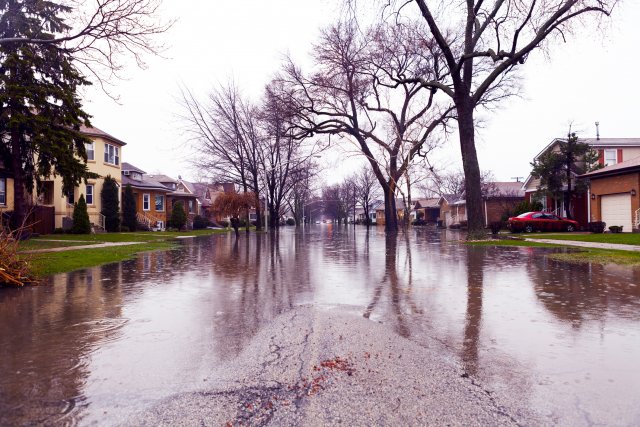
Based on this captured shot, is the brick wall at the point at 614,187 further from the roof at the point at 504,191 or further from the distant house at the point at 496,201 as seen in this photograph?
the roof at the point at 504,191

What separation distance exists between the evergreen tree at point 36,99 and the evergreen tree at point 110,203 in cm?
1279

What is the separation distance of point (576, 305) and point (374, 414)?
480 centimetres

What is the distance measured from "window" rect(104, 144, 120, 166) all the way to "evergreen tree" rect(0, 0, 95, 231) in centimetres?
1422

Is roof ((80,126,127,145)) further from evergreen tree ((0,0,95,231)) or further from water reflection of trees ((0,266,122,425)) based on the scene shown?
water reflection of trees ((0,266,122,425))

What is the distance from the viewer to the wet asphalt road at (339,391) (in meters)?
2.96

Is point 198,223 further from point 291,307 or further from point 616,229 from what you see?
point 291,307

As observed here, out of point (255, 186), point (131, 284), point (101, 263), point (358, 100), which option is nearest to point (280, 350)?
point (131, 284)

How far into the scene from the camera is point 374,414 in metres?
3.02

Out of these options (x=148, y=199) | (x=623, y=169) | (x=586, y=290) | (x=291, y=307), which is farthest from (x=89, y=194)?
(x=623, y=169)

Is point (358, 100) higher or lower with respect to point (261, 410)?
higher

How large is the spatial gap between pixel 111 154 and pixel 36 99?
1840cm

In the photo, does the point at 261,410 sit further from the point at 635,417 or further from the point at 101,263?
the point at 101,263

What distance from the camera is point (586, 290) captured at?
25.0 feet

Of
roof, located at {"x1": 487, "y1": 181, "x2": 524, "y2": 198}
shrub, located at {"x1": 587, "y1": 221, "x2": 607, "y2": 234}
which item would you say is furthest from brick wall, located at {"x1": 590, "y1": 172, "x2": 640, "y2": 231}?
roof, located at {"x1": 487, "y1": 181, "x2": 524, "y2": 198}
